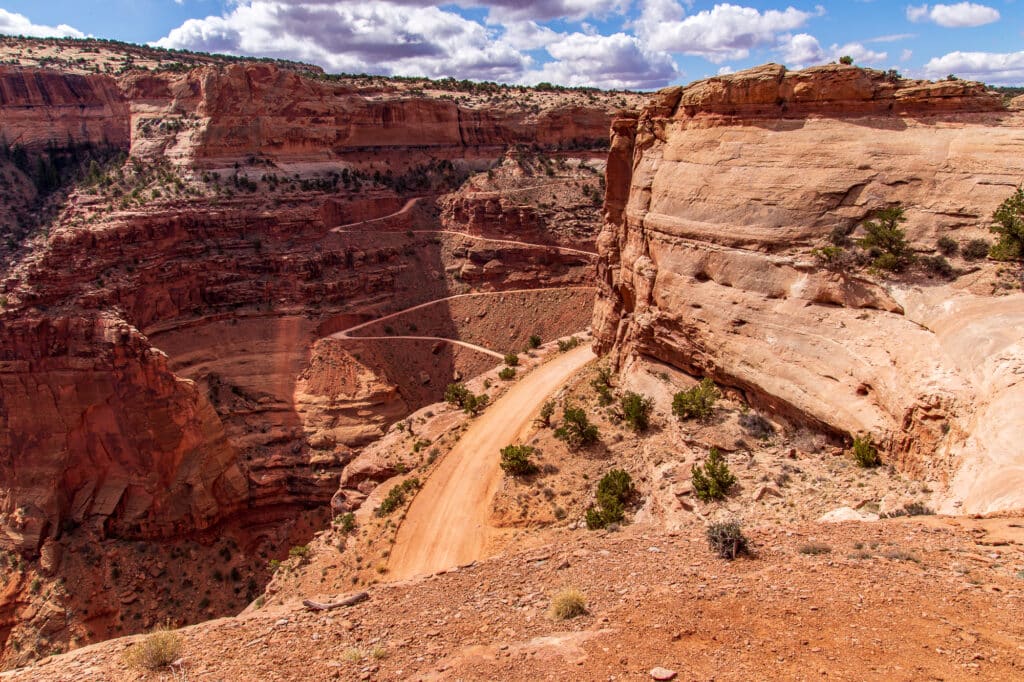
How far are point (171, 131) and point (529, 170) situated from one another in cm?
3008

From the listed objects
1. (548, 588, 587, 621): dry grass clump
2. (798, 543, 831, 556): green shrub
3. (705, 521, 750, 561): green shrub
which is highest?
(798, 543, 831, 556): green shrub

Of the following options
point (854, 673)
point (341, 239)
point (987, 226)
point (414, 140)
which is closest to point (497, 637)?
point (854, 673)

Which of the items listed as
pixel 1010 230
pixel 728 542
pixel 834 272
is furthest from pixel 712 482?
pixel 1010 230

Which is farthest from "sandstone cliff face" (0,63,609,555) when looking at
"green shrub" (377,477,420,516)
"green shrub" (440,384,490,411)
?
"green shrub" (377,477,420,516)

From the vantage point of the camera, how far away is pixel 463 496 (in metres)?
22.8

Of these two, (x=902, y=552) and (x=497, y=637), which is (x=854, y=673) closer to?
(x=902, y=552)

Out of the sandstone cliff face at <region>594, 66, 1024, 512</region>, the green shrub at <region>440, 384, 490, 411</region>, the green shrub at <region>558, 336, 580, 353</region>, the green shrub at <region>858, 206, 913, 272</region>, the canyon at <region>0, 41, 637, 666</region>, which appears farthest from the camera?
the green shrub at <region>558, 336, 580, 353</region>

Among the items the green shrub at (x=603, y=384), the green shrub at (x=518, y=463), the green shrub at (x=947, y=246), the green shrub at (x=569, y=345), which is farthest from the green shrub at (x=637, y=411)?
the green shrub at (x=569, y=345)

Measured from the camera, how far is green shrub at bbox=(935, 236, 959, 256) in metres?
15.0

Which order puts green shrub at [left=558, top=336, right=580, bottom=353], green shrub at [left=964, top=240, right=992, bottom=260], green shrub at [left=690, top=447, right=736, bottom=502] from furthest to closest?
green shrub at [left=558, top=336, right=580, bottom=353]
green shrub at [left=964, top=240, right=992, bottom=260]
green shrub at [left=690, top=447, right=736, bottom=502]

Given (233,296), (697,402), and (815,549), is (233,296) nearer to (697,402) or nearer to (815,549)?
(697,402)

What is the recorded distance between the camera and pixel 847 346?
1452 centimetres

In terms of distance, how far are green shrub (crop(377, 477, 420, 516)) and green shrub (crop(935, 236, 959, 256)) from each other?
60.2 feet

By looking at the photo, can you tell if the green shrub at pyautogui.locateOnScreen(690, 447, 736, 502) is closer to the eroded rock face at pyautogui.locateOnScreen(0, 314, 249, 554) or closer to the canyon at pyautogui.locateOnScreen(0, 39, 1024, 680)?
the canyon at pyautogui.locateOnScreen(0, 39, 1024, 680)
